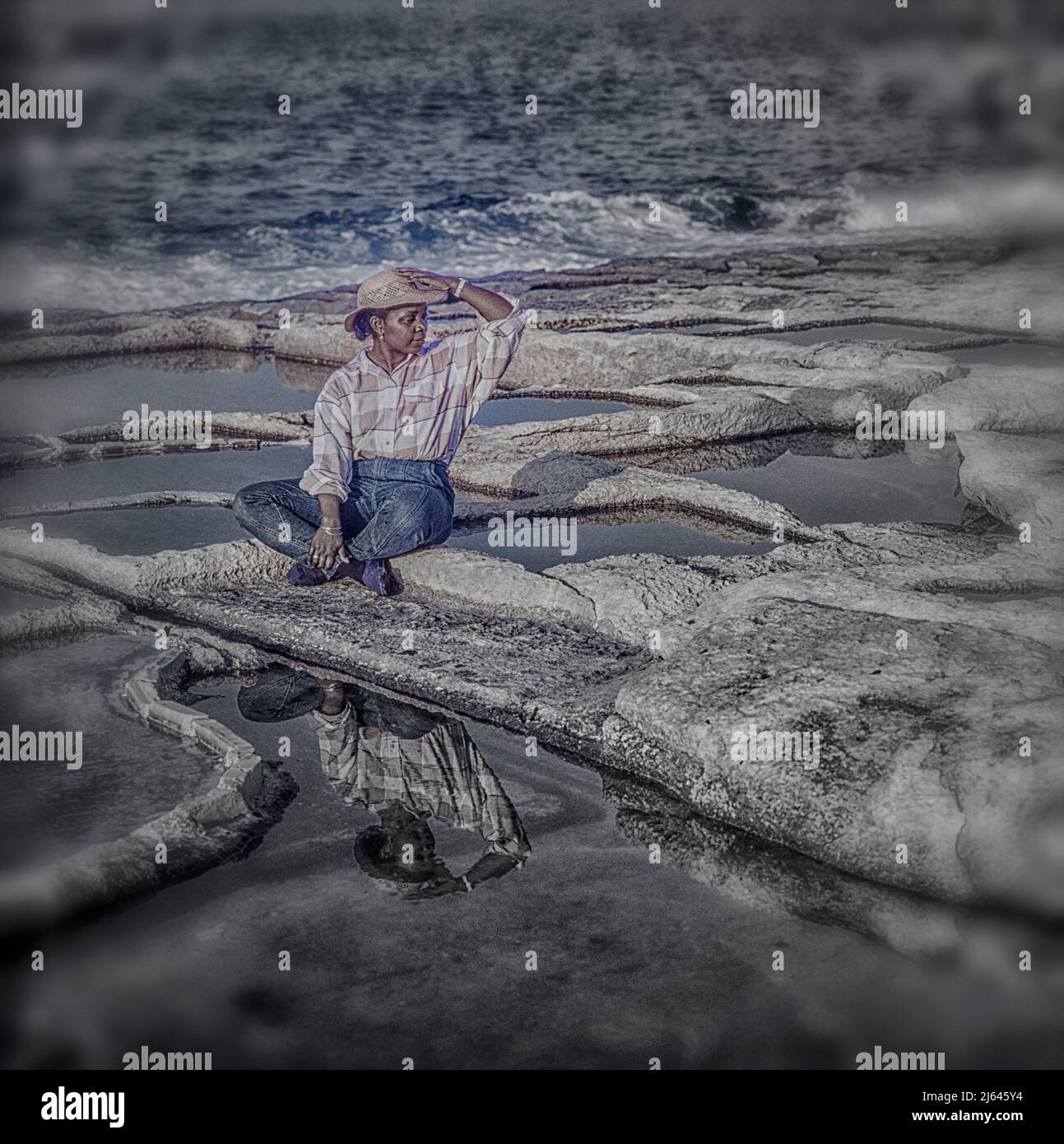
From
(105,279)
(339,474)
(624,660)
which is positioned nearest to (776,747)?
(624,660)

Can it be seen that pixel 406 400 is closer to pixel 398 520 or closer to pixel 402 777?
pixel 398 520

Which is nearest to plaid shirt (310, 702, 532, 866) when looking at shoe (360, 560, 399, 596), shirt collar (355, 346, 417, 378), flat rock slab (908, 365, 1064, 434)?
shoe (360, 560, 399, 596)

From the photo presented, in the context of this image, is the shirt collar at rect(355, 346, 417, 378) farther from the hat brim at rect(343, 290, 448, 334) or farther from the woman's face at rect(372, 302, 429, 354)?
the hat brim at rect(343, 290, 448, 334)

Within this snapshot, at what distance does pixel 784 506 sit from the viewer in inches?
221

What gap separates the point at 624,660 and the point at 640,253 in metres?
12.6

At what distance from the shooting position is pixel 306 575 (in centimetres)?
496

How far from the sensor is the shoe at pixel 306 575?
496 centimetres

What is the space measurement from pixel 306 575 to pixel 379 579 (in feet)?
0.96

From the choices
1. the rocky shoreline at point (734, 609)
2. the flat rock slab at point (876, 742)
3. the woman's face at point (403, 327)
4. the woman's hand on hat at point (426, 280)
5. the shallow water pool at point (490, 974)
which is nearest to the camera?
the shallow water pool at point (490, 974)

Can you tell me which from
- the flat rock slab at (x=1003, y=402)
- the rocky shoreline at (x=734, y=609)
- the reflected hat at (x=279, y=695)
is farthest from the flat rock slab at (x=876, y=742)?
the flat rock slab at (x=1003, y=402)

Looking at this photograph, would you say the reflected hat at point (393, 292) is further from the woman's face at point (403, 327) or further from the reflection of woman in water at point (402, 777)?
the reflection of woman in water at point (402, 777)

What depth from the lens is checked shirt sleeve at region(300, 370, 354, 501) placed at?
183 inches

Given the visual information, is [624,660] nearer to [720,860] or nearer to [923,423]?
[720,860]

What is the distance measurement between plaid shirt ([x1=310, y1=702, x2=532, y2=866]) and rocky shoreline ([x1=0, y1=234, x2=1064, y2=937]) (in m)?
0.22
